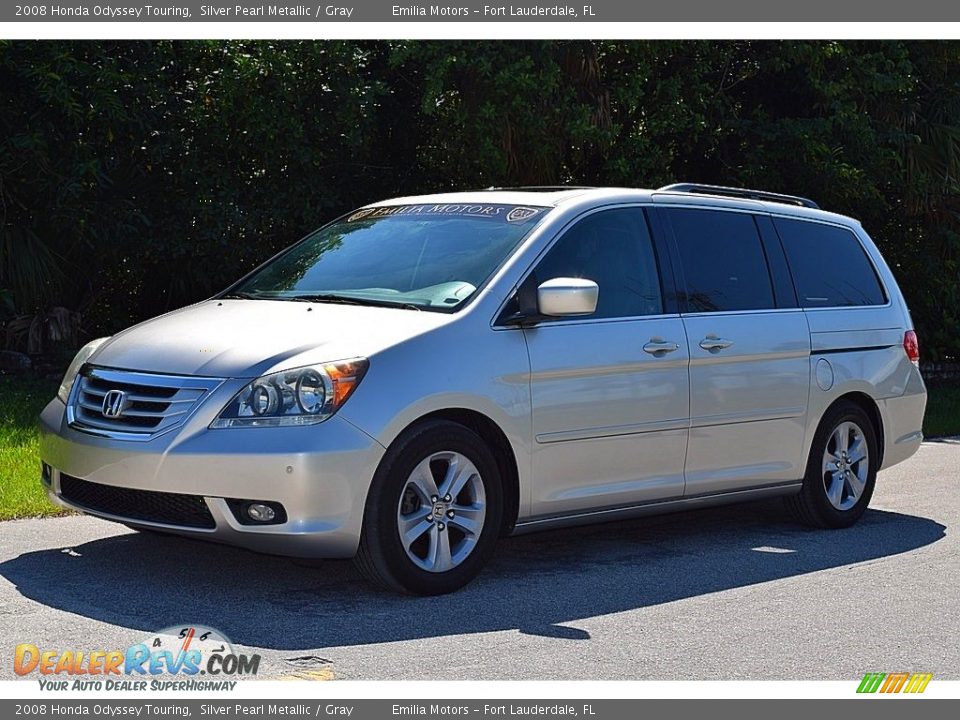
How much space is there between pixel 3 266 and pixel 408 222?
342 inches

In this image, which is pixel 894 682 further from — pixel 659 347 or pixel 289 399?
pixel 289 399

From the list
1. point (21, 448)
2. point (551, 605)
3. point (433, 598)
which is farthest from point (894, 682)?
point (21, 448)

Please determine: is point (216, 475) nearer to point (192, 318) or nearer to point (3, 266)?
point (192, 318)

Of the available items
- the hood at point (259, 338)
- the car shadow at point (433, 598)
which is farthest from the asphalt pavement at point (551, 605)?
the hood at point (259, 338)

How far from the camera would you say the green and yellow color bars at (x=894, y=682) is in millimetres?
5730

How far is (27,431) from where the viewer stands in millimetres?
11992

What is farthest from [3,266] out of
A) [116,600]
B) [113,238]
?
[116,600]

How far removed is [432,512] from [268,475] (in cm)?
83

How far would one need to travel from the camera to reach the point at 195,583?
706 cm

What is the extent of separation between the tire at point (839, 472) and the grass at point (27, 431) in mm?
4379

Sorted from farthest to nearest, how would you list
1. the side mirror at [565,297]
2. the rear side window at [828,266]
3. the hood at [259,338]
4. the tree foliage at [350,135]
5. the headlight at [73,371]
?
the tree foliage at [350,135] < the rear side window at [828,266] < the headlight at [73,371] < the side mirror at [565,297] < the hood at [259,338]

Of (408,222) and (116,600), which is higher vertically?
(408,222)

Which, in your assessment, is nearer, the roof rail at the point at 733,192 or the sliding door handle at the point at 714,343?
the sliding door handle at the point at 714,343

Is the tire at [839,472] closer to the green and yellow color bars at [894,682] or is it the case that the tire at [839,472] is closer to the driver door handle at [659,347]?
the driver door handle at [659,347]
